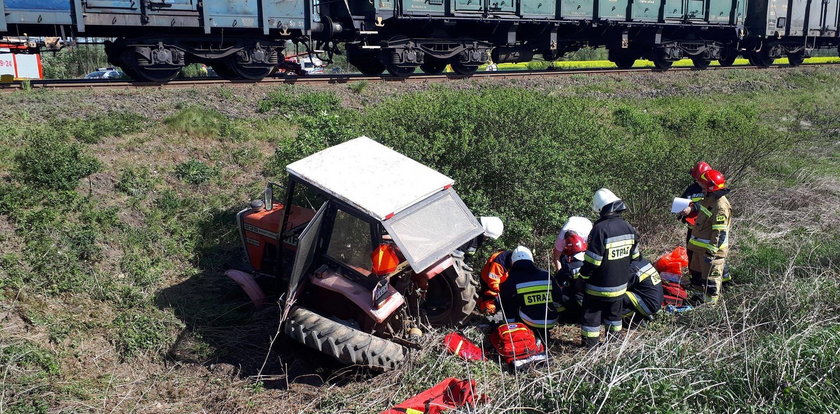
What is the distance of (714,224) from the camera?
6.99 m

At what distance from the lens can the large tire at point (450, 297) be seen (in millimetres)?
5875

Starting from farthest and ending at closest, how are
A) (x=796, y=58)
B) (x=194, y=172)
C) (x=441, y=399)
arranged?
(x=796, y=58) < (x=194, y=172) < (x=441, y=399)

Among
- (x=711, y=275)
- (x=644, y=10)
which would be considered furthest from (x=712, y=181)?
(x=644, y=10)

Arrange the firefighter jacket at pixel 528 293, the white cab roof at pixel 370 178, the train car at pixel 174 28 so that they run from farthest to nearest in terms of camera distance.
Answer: the train car at pixel 174 28, the firefighter jacket at pixel 528 293, the white cab roof at pixel 370 178

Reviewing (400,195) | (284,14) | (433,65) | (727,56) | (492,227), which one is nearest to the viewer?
(400,195)

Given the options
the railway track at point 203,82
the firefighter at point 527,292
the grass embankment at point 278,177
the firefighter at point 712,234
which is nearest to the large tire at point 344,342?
the grass embankment at point 278,177

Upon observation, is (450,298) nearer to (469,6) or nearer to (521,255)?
(521,255)

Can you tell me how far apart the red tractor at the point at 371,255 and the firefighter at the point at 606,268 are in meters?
1.03

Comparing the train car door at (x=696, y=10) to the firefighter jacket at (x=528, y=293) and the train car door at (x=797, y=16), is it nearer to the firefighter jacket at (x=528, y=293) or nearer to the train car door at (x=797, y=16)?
the train car door at (x=797, y=16)

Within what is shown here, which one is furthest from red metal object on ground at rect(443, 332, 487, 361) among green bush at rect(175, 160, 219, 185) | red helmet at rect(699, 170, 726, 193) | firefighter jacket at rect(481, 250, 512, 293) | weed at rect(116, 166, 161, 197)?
green bush at rect(175, 160, 219, 185)

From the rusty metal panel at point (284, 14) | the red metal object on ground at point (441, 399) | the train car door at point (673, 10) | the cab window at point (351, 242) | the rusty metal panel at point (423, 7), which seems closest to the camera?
the red metal object on ground at point (441, 399)

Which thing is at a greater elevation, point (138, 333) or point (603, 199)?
point (603, 199)

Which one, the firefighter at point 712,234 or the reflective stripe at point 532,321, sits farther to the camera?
the firefighter at point 712,234

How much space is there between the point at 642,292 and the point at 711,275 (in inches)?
44.9
